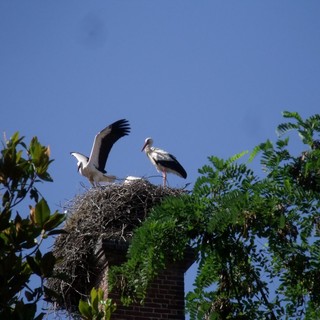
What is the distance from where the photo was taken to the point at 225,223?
636 cm

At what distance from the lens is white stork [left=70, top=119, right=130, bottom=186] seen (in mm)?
14117

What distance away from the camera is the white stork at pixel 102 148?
1412 cm

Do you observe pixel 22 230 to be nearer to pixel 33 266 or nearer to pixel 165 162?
pixel 33 266

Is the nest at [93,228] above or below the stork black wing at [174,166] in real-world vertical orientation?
A: below

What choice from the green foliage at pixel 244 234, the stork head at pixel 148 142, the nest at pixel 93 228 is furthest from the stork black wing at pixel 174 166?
the green foliage at pixel 244 234

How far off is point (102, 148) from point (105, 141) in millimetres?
146

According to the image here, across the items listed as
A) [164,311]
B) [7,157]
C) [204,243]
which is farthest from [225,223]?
[164,311]

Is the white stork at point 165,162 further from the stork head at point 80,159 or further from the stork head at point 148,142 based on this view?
the stork head at point 80,159

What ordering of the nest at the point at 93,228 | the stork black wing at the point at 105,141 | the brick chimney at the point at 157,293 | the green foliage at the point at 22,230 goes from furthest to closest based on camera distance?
1. the stork black wing at the point at 105,141
2. the nest at the point at 93,228
3. the brick chimney at the point at 157,293
4. the green foliage at the point at 22,230

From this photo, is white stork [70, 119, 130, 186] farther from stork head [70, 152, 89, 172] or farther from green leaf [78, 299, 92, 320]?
green leaf [78, 299, 92, 320]

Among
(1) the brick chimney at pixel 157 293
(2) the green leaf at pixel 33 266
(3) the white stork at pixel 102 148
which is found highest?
(3) the white stork at pixel 102 148

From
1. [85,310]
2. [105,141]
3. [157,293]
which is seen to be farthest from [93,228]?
[85,310]

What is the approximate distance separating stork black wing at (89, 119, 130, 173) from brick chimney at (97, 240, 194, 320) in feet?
14.3

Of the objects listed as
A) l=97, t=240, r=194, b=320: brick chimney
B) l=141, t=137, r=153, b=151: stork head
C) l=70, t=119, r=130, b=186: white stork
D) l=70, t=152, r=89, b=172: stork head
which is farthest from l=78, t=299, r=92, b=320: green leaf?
l=141, t=137, r=153, b=151: stork head
